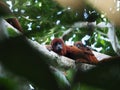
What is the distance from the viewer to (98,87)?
0.34 meters

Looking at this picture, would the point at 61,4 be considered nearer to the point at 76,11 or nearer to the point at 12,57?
the point at 76,11

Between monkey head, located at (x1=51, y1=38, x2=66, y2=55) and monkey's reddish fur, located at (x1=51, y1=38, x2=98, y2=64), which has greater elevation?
monkey head, located at (x1=51, y1=38, x2=66, y2=55)

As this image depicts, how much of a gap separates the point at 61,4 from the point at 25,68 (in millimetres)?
141

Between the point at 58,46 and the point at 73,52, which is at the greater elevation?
the point at 58,46

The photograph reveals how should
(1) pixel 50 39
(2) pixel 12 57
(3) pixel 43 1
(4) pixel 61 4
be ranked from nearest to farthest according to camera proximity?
(2) pixel 12 57 → (4) pixel 61 4 → (3) pixel 43 1 → (1) pixel 50 39

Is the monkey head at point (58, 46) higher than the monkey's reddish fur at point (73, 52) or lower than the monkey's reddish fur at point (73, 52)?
higher

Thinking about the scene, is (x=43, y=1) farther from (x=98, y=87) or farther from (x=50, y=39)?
(x=98, y=87)

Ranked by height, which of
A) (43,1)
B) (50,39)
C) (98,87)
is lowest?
(50,39)

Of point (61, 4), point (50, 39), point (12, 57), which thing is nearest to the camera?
point (12, 57)

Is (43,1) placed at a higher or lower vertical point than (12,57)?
lower

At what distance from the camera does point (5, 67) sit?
32 centimetres

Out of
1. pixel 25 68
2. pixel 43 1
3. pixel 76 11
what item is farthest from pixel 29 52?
pixel 43 1

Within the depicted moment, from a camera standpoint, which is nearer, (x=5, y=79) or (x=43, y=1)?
(x=5, y=79)

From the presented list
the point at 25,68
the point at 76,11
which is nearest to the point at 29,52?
the point at 25,68
